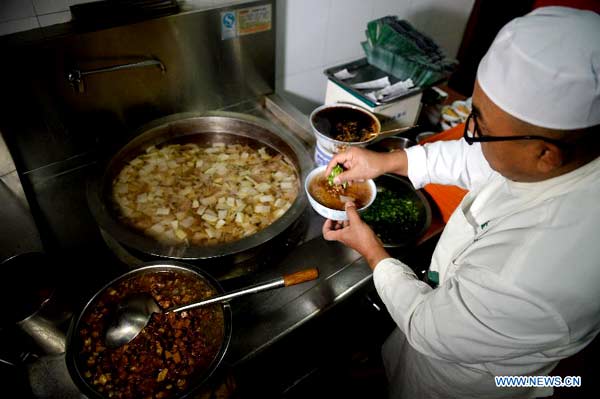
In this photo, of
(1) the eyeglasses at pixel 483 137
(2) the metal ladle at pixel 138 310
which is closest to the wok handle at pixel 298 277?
(2) the metal ladle at pixel 138 310

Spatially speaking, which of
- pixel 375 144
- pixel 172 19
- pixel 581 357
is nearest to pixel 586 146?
pixel 375 144

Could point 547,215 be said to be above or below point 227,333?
above

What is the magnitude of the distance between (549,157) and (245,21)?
5.99 ft

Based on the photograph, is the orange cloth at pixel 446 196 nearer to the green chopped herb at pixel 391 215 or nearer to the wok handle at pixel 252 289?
the green chopped herb at pixel 391 215

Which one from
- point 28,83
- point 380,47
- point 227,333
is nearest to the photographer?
point 227,333

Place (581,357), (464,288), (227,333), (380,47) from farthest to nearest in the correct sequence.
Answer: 1. (581,357)
2. (380,47)
3. (227,333)
4. (464,288)

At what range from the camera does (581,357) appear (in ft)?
9.39

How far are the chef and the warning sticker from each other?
1.53 m

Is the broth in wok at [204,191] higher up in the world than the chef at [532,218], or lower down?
lower down

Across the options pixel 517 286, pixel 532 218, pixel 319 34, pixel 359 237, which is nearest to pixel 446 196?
pixel 359 237

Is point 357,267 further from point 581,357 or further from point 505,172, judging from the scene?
point 581,357

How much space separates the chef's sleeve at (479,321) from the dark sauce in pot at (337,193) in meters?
0.60

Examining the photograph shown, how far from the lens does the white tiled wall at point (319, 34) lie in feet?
8.36

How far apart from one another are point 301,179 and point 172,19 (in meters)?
1.08
